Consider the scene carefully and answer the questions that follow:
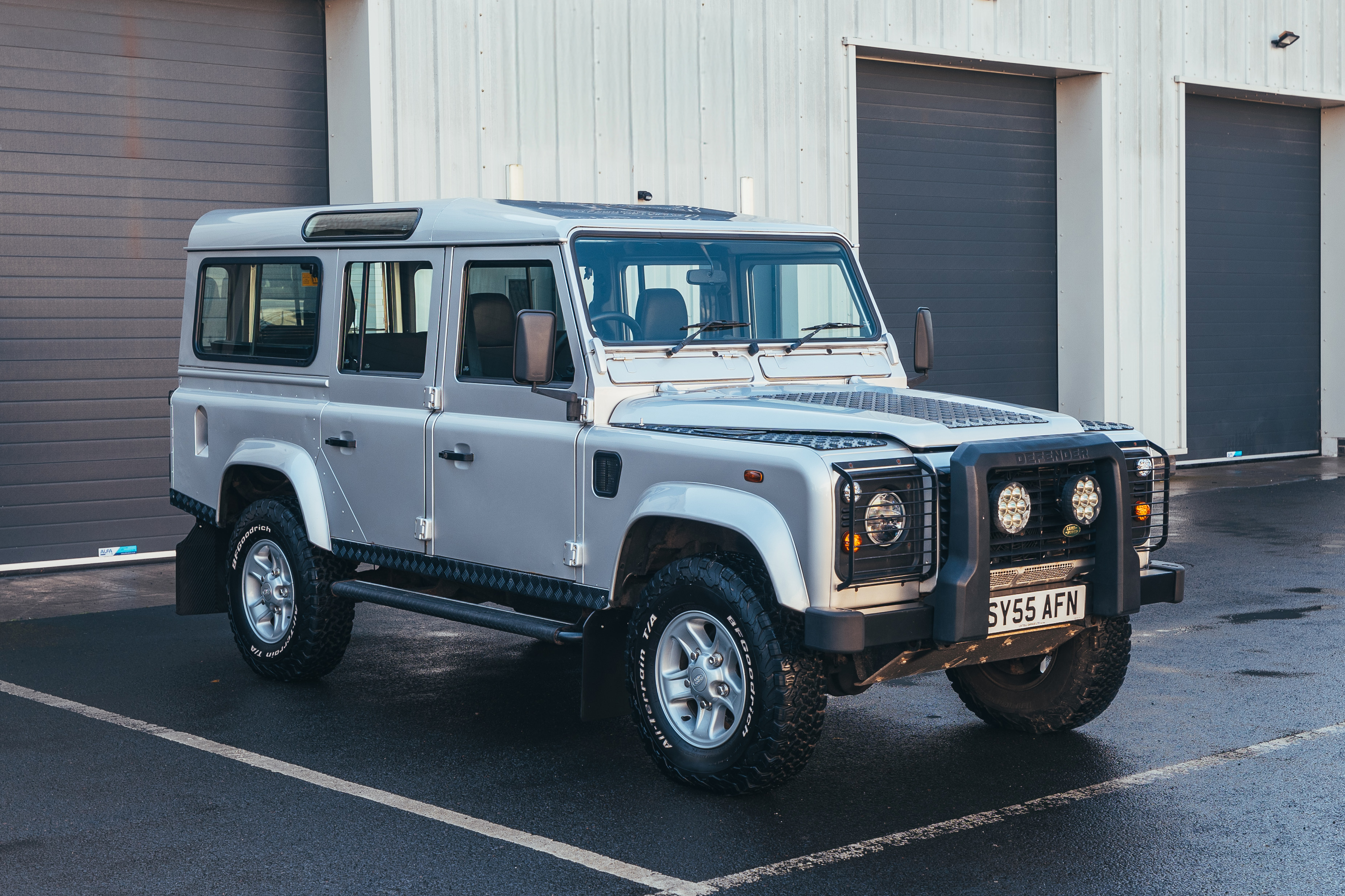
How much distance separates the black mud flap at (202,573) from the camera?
8.03m

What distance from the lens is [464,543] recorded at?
21.3ft

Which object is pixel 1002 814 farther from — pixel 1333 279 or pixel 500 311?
pixel 1333 279

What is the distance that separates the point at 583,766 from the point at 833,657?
1.13 metres

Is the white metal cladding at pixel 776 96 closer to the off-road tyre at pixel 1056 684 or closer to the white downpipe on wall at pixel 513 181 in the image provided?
the white downpipe on wall at pixel 513 181

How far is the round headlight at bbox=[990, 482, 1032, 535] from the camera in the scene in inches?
207

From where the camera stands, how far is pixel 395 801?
5457mm

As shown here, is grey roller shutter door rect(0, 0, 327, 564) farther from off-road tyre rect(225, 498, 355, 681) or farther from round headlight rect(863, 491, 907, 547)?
round headlight rect(863, 491, 907, 547)

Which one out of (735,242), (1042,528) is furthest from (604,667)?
(735,242)

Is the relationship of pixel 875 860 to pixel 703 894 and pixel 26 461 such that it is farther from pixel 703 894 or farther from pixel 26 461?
pixel 26 461

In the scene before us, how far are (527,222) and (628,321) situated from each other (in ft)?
1.96

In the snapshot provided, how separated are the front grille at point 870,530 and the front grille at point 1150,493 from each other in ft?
2.97

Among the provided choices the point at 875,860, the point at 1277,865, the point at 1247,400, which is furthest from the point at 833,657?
the point at 1247,400

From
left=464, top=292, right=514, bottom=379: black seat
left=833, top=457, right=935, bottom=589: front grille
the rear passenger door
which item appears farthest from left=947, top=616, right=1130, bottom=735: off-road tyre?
the rear passenger door

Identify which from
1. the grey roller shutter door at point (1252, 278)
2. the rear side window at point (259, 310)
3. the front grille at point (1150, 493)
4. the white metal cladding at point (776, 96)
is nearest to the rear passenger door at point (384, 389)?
the rear side window at point (259, 310)
